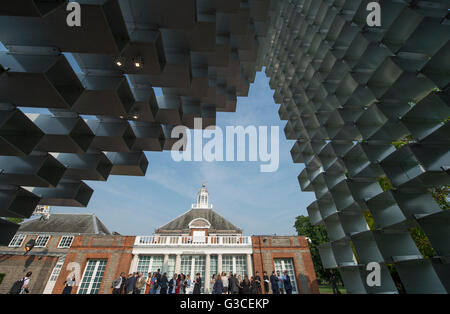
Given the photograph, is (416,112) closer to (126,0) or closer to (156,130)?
(126,0)

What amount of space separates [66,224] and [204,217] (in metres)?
18.6

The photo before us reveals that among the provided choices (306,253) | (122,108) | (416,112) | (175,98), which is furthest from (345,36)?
(306,253)

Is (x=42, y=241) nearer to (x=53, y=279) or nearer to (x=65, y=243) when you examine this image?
(x=65, y=243)

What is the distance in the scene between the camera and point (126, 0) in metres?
3.29

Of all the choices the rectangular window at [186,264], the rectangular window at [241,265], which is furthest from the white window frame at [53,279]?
the rectangular window at [241,265]

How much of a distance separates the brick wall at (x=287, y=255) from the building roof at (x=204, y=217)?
826cm

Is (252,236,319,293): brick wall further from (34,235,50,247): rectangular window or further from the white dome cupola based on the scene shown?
(34,235,50,247): rectangular window

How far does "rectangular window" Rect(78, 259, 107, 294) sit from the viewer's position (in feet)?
52.1

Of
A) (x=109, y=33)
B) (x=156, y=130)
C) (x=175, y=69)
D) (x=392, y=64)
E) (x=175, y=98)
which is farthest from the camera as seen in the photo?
(x=156, y=130)

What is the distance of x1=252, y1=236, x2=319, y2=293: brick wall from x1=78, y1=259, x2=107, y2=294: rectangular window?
13.2m

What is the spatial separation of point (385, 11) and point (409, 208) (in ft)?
11.2

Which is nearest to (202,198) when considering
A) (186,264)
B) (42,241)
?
(186,264)

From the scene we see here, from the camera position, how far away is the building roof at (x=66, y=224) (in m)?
25.2

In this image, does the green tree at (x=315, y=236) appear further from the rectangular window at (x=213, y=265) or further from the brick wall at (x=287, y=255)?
the rectangular window at (x=213, y=265)
